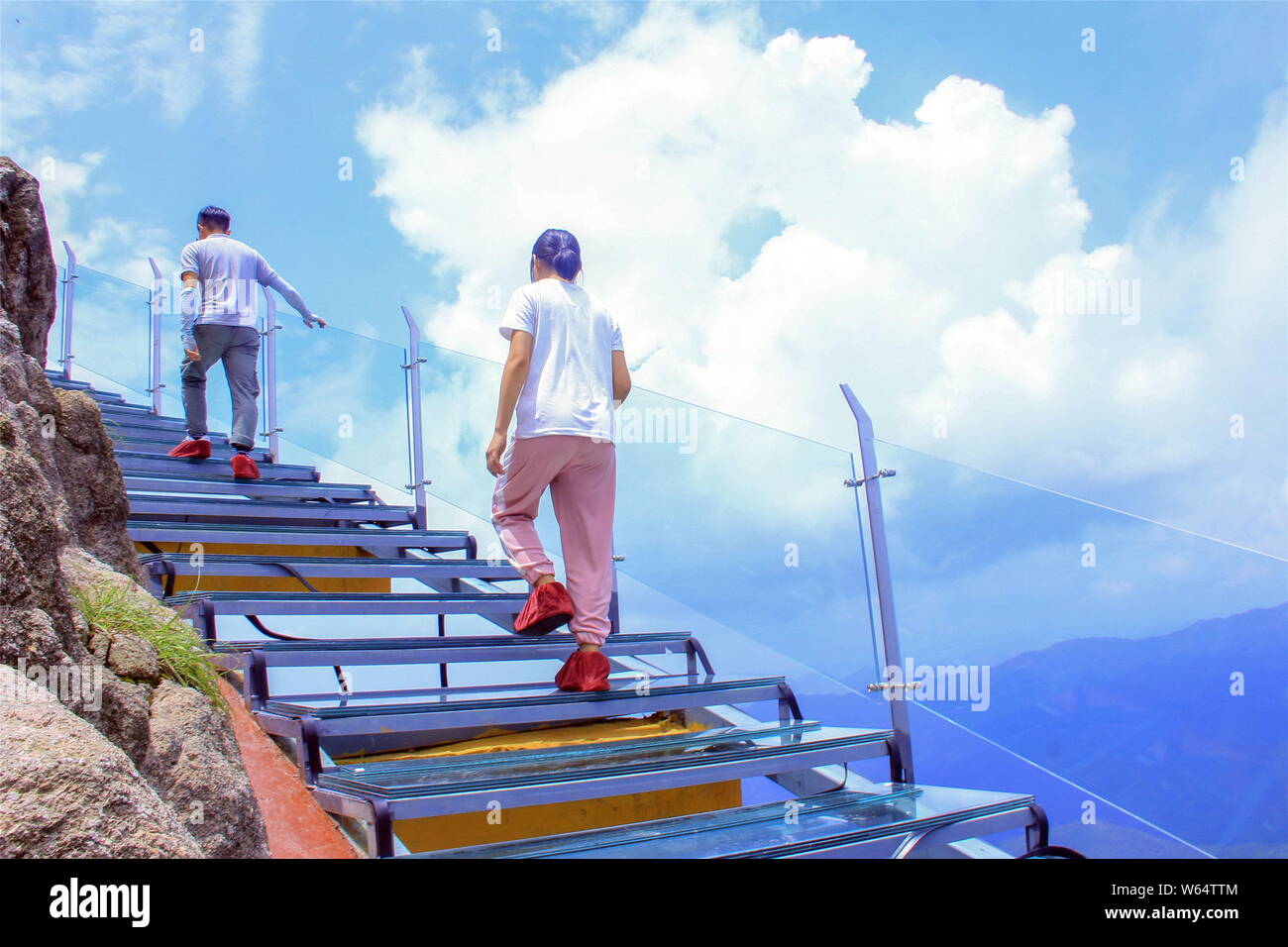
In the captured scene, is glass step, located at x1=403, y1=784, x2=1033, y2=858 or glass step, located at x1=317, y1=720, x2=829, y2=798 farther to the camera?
glass step, located at x1=317, y1=720, x2=829, y2=798

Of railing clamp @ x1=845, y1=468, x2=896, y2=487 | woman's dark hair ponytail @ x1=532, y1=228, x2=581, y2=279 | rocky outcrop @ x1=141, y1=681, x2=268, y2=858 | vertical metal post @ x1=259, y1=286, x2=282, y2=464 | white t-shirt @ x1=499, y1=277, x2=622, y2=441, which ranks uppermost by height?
vertical metal post @ x1=259, y1=286, x2=282, y2=464

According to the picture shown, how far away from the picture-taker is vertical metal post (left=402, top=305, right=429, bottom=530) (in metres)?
6.22

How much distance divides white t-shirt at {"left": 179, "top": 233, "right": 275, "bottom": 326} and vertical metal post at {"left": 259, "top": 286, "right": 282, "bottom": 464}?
3.92 feet

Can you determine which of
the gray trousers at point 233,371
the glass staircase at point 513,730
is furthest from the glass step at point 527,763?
the gray trousers at point 233,371

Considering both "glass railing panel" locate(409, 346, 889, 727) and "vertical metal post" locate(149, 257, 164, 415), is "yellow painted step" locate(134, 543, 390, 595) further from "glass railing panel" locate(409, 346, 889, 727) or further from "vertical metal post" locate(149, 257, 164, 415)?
"vertical metal post" locate(149, 257, 164, 415)

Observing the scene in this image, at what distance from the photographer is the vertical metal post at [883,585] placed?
356 centimetres

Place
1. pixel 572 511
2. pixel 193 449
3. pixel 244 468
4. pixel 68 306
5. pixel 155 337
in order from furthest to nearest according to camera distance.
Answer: pixel 68 306 → pixel 155 337 → pixel 193 449 → pixel 244 468 → pixel 572 511

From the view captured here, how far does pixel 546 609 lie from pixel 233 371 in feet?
12.5

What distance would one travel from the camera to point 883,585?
3.75 meters

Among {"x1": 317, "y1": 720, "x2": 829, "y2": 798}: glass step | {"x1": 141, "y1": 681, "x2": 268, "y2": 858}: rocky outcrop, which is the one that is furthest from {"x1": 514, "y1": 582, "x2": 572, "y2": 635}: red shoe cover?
{"x1": 141, "y1": 681, "x2": 268, "y2": 858}: rocky outcrop

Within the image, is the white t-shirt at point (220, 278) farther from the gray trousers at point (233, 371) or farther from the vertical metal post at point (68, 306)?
the vertical metal post at point (68, 306)

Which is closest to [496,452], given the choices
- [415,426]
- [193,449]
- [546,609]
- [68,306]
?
[546,609]

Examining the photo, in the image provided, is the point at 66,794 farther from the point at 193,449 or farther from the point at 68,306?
the point at 68,306
